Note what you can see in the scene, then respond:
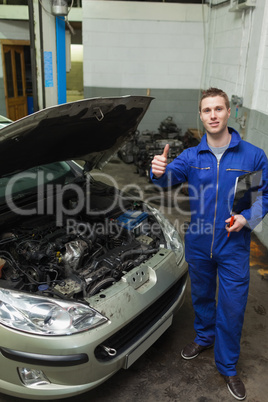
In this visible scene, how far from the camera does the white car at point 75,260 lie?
1.68 metres

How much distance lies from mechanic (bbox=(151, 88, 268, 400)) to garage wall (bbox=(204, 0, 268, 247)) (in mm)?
2050

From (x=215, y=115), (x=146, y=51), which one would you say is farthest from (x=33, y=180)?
(x=146, y=51)

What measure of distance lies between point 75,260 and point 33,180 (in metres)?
0.92

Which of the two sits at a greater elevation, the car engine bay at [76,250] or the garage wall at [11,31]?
the garage wall at [11,31]

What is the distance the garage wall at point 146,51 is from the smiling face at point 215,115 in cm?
536

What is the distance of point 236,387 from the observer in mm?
2125

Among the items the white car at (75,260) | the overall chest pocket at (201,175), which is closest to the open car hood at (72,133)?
the white car at (75,260)

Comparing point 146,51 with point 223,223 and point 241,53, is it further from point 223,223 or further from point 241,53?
point 223,223

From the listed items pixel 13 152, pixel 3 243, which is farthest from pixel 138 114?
pixel 3 243

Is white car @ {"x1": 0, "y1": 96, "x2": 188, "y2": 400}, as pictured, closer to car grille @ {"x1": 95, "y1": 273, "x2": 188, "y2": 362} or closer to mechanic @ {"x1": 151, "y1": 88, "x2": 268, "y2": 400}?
car grille @ {"x1": 95, "y1": 273, "x2": 188, "y2": 362}

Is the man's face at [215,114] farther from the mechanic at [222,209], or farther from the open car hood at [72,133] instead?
the open car hood at [72,133]

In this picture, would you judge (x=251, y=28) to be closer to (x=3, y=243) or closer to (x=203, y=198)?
(x=203, y=198)

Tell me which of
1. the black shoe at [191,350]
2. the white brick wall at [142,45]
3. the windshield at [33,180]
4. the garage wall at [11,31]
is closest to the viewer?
the black shoe at [191,350]

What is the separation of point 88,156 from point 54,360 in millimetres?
1707
